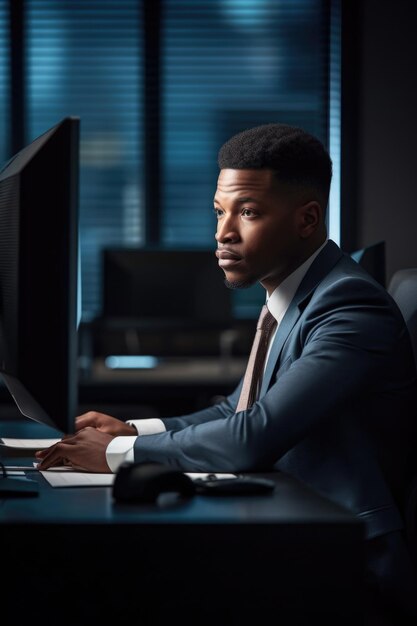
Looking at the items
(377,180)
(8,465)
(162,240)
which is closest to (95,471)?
(8,465)

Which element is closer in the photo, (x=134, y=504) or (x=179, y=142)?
(x=134, y=504)

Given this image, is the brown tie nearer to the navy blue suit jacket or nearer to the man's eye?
the navy blue suit jacket

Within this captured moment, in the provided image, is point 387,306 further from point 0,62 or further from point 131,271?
point 0,62

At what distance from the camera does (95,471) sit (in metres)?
1.29

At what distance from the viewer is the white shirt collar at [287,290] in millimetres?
1509

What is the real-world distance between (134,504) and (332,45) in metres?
4.36

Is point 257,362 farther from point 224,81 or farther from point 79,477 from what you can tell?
point 224,81

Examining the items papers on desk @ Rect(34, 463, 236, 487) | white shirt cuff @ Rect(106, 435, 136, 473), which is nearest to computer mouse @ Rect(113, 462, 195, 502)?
papers on desk @ Rect(34, 463, 236, 487)

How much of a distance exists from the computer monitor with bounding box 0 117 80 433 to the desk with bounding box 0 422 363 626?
0.18 metres

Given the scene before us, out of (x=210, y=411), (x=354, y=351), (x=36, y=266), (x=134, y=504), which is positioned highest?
(x=36, y=266)

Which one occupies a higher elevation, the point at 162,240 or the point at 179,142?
the point at 179,142

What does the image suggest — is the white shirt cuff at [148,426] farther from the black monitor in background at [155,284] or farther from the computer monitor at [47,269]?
the black monitor in background at [155,284]

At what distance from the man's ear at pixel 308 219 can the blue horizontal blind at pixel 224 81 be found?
360 centimetres

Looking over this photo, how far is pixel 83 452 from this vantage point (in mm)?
1294
